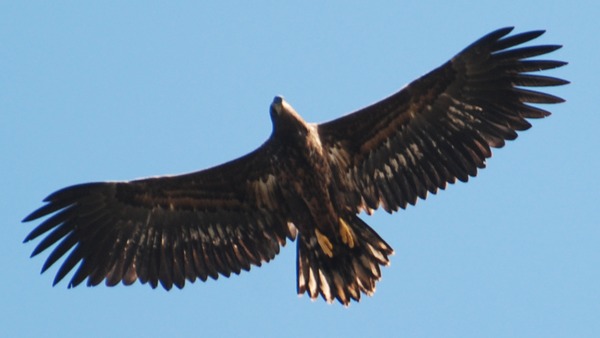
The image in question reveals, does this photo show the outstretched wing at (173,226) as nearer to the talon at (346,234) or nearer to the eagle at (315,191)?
the eagle at (315,191)

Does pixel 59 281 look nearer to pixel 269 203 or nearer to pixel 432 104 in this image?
pixel 269 203

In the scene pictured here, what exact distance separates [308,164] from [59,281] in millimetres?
3451

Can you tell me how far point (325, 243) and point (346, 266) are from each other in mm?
395

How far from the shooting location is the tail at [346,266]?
18750 mm

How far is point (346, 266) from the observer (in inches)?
743

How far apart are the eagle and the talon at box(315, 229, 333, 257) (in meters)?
0.02

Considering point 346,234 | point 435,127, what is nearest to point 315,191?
point 346,234

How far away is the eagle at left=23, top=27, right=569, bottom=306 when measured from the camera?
1870cm

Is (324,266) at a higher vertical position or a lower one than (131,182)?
lower

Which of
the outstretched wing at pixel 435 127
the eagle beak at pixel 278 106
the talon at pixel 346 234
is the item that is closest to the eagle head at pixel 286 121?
the eagle beak at pixel 278 106

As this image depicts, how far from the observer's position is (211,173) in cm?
1920

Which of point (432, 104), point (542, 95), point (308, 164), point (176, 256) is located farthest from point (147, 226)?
point (542, 95)

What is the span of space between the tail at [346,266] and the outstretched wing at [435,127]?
527mm

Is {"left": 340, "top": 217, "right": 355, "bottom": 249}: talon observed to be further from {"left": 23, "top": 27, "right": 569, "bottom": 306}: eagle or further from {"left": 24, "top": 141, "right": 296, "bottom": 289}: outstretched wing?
{"left": 24, "top": 141, "right": 296, "bottom": 289}: outstretched wing
